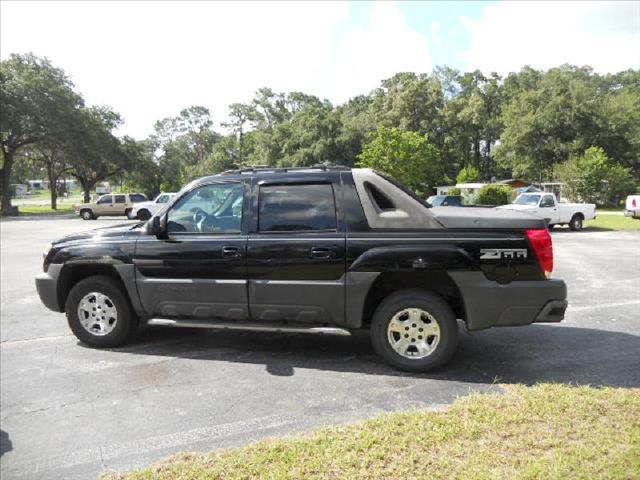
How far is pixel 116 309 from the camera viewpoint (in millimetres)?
5441

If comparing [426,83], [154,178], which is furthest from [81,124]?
[426,83]

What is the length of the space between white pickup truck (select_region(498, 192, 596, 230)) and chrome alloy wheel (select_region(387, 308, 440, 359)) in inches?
665

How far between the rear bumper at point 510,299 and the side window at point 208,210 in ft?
7.23

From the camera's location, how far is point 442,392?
423 cm

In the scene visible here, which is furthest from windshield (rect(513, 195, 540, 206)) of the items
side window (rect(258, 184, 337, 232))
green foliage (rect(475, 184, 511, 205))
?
side window (rect(258, 184, 337, 232))

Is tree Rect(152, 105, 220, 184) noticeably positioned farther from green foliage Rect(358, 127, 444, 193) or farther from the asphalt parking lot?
the asphalt parking lot

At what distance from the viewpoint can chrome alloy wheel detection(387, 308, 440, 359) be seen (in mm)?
4621

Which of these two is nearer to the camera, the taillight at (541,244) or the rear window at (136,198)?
the taillight at (541,244)

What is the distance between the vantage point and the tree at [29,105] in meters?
37.2

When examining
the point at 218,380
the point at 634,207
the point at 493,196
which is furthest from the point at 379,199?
the point at 493,196

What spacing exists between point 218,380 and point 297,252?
1.37 meters

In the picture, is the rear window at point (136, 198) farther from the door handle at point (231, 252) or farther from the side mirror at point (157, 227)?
the door handle at point (231, 252)

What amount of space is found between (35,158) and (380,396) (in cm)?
5416

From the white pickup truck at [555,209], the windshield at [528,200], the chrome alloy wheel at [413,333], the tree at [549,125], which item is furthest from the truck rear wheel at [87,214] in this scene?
the tree at [549,125]
